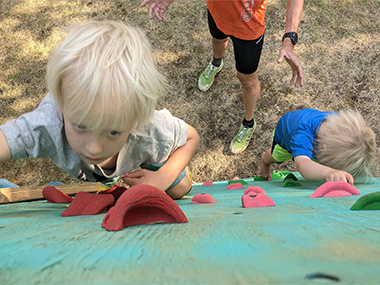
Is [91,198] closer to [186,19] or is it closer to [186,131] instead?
[186,131]

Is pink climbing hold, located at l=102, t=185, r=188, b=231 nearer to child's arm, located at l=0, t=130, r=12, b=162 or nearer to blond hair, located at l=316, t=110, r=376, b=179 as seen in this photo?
child's arm, located at l=0, t=130, r=12, b=162

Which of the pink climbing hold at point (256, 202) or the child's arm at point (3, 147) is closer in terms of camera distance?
the pink climbing hold at point (256, 202)

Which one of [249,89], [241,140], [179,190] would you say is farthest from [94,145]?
[241,140]

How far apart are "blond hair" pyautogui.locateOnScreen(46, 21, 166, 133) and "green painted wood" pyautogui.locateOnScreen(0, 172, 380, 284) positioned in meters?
0.47

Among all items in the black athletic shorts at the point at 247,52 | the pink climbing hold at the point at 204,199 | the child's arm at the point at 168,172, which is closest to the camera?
the pink climbing hold at the point at 204,199

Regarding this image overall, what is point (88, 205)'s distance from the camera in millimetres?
1257

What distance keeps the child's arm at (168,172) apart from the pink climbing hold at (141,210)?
877mm

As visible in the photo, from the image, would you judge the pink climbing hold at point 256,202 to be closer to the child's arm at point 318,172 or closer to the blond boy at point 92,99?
the blond boy at point 92,99

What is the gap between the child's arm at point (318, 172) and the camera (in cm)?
212

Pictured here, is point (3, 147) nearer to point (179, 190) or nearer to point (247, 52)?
point (179, 190)

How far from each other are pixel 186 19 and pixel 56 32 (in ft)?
4.77

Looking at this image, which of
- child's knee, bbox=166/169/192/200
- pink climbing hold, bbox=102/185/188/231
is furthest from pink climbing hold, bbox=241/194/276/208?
child's knee, bbox=166/169/192/200

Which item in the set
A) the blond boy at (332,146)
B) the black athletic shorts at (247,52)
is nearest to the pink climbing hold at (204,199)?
the blond boy at (332,146)

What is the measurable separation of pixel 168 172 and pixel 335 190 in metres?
0.80
